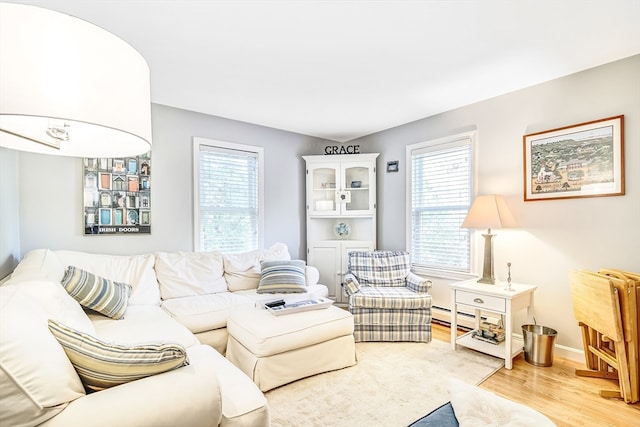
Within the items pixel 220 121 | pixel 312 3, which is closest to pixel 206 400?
pixel 312 3

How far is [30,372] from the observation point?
0.92m

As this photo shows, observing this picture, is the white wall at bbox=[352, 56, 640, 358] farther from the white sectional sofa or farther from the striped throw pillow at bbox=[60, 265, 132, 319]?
the striped throw pillow at bbox=[60, 265, 132, 319]

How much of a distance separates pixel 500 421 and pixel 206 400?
1.05m

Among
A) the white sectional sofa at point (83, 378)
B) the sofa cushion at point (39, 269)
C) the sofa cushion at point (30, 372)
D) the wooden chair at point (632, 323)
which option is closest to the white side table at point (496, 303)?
the wooden chair at point (632, 323)

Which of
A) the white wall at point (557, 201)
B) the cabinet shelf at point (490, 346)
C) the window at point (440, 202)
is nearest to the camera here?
the white wall at point (557, 201)

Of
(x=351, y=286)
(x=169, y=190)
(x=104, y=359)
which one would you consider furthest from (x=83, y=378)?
(x=169, y=190)

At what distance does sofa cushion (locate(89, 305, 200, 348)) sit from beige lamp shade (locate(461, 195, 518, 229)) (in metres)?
2.55

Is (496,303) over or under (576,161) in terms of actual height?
under

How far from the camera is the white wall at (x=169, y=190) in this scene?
2789 mm

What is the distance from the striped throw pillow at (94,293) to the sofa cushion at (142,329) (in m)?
0.08

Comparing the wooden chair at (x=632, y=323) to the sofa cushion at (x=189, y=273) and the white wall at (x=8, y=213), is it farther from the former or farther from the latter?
the white wall at (x=8, y=213)

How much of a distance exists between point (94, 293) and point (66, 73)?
2.13 meters

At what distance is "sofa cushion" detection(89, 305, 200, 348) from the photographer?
1.94 meters

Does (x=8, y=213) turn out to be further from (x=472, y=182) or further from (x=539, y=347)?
(x=539, y=347)
